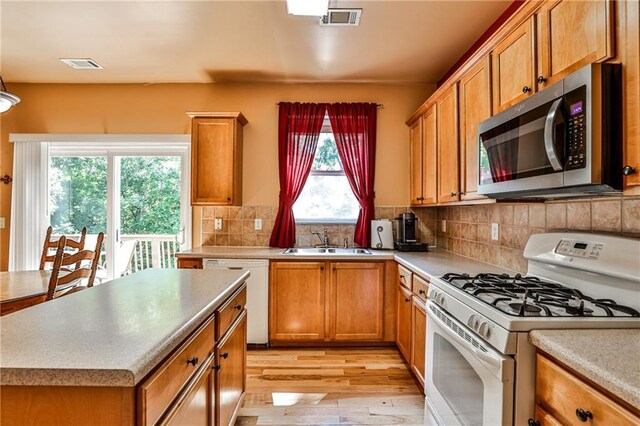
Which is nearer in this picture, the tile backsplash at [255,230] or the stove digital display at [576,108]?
the stove digital display at [576,108]

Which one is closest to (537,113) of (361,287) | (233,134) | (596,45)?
(596,45)

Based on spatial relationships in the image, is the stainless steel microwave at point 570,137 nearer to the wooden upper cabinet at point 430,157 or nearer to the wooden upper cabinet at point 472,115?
the wooden upper cabinet at point 472,115

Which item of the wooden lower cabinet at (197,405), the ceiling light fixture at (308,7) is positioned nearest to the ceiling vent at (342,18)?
the ceiling light fixture at (308,7)

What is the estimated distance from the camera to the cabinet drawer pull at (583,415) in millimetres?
877

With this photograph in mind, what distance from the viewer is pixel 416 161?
3420 millimetres

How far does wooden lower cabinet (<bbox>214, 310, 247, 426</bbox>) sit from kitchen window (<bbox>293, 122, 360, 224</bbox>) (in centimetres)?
187

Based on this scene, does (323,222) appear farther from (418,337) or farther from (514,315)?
(514,315)

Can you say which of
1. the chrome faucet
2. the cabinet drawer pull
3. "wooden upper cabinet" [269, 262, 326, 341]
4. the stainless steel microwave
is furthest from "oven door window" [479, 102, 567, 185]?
the chrome faucet

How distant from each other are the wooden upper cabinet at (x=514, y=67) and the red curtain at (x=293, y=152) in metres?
1.94

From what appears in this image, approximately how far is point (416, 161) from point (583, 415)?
9.05 ft

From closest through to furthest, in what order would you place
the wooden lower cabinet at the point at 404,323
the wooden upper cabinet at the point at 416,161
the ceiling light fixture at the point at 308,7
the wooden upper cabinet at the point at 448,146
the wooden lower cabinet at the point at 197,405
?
the wooden lower cabinet at the point at 197,405, the ceiling light fixture at the point at 308,7, the wooden upper cabinet at the point at 448,146, the wooden lower cabinet at the point at 404,323, the wooden upper cabinet at the point at 416,161

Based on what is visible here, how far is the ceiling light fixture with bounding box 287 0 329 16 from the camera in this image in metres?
2.17

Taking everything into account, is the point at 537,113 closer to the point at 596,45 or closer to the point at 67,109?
the point at 596,45

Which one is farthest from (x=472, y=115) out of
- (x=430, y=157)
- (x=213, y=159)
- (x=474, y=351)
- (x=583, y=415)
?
(x=213, y=159)
